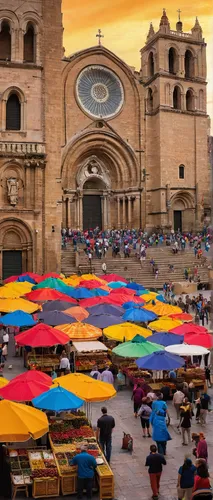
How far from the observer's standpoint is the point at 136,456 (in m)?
11.1

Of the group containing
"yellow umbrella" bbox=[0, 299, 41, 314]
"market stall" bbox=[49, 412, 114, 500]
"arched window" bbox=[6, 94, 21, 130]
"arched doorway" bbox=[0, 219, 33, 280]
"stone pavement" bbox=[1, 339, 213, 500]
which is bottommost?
"stone pavement" bbox=[1, 339, 213, 500]

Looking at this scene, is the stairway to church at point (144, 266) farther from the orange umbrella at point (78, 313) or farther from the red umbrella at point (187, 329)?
the red umbrella at point (187, 329)

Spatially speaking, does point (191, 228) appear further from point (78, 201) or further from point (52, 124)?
point (52, 124)

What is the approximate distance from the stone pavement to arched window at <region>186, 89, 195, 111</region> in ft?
132

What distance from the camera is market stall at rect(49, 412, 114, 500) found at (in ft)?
30.8

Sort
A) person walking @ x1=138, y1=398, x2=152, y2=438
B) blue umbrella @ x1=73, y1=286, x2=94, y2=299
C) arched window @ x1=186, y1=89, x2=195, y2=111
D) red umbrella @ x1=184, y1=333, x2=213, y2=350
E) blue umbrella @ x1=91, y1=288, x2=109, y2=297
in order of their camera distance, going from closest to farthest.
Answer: person walking @ x1=138, y1=398, x2=152, y2=438 → red umbrella @ x1=184, y1=333, x2=213, y2=350 → blue umbrella @ x1=73, y1=286, x2=94, y2=299 → blue umbrella @ x1=91, y1=288, x2=109, y2=297 → arched window @ x1=186, y1=89, x2=195, y2=111

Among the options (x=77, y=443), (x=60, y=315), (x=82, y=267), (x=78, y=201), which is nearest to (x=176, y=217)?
(x=78, y=201)

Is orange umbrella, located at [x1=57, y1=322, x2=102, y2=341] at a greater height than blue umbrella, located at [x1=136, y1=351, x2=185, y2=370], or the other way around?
orange umbrella, located at [x1=57, y1=322, x2=102, y2=341]

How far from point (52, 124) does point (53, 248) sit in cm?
802

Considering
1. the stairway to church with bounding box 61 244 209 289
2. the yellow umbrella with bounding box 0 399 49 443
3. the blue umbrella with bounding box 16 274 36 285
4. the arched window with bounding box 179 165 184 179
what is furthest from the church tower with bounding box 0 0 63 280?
the yellow umbrella with bounding box 0 399 49 443

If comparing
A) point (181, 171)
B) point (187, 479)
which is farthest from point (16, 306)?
point (181, 171)

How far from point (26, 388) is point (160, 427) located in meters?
2.80

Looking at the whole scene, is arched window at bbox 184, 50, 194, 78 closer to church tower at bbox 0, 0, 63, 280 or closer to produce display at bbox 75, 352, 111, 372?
church tower at bbox 0, 0, 63, 280

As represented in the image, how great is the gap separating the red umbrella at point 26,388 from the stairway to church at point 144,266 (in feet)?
80.4
